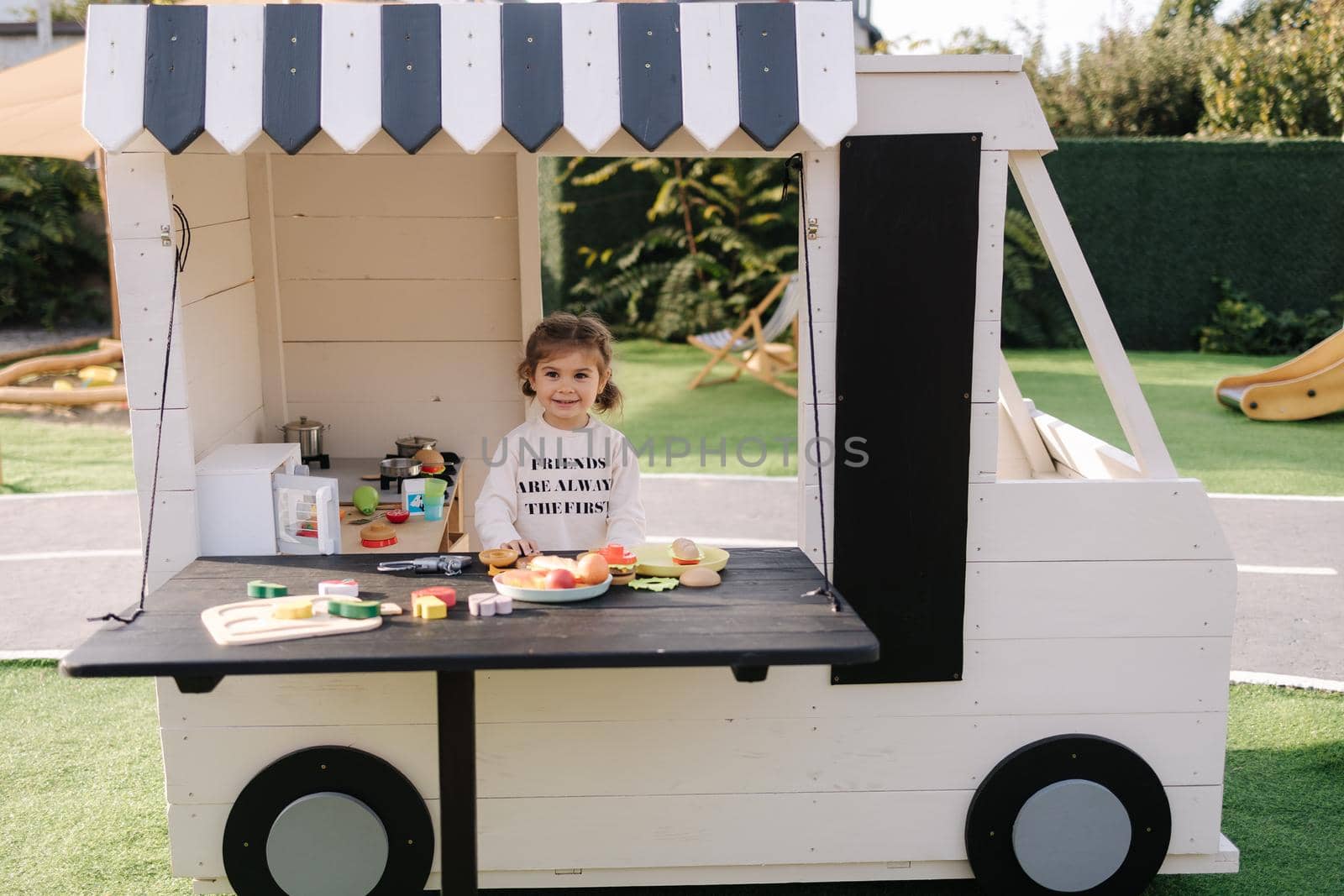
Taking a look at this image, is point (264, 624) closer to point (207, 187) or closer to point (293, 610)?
point (293, 610)

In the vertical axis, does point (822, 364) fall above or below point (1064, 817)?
above

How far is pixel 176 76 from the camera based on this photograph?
2.84 metres

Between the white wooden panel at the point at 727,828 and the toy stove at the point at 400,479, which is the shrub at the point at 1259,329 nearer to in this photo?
the toy stove at the point at 400,479

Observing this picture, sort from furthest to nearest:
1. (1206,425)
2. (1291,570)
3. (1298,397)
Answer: (1298,397) → (1206,425) → (1291,570)

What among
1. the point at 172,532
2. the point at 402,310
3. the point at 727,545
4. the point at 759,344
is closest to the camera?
the point at 172,532

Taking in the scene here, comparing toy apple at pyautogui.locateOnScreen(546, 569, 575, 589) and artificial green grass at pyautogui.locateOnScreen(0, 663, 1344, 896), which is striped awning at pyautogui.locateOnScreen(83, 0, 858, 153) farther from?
artificial green grass at pyautogui.locateOnScreen(0, 663, 1344, 896)

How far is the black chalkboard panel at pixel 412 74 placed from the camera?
283 cm

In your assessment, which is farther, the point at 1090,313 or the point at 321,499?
the point at 321,499

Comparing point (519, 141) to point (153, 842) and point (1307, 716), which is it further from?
point (1307, 716)

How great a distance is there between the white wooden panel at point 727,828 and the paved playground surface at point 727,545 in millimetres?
2554

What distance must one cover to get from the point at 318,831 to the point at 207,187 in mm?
2040

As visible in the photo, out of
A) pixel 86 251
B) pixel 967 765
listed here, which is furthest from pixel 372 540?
pixel 86 251

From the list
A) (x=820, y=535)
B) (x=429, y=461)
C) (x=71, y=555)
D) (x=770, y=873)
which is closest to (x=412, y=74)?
(x=820, y=535)

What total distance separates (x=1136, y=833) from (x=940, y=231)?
1679 millimetres
